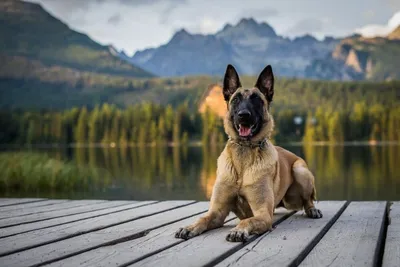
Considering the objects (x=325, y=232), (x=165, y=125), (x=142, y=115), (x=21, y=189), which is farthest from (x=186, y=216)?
(x=142, y=115)

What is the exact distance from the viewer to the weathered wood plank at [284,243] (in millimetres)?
3289

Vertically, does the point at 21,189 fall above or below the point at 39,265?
below

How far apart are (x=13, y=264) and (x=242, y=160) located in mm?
2344

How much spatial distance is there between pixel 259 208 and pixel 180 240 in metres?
0.99

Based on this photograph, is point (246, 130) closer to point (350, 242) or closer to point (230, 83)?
point (230, 83)

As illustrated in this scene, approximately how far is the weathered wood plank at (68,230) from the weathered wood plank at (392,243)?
2531 mm

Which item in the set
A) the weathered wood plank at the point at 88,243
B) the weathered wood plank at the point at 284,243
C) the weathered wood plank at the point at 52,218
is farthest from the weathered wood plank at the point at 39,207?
the weathered wood plank at the point at 284,243

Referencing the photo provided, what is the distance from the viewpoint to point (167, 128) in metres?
118

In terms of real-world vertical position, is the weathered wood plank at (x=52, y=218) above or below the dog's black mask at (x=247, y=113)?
below

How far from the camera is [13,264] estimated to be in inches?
130

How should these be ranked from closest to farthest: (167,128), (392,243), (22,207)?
(392,243) < (22,207) < (167,128)

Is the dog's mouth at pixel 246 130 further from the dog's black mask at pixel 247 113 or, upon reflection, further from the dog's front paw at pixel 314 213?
the dog's front paw at pixel 314 213

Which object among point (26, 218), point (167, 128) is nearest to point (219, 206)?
point (26, 218)

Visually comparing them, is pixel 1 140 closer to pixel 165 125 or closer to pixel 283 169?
pixel 165 125
